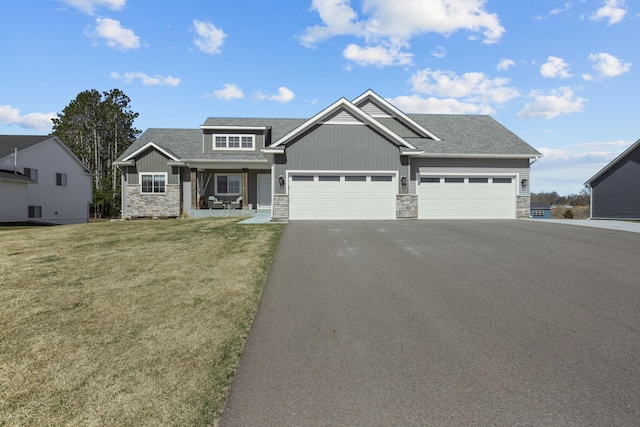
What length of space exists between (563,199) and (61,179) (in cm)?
7902

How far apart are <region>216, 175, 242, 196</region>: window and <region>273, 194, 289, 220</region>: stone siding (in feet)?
22.3

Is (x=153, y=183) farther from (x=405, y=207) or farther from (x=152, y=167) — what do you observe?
(x=405, y=207)

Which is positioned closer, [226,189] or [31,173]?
[226,189]

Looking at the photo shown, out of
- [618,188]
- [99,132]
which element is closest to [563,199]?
[618,188]

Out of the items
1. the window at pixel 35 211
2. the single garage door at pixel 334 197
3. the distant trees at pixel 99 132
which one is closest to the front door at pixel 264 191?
the single garage door at pixel 334 197

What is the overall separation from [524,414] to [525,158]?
19587 millimetres

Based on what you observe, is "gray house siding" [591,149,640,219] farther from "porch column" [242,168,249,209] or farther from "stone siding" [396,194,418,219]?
"porch column" [242,168,249,209]

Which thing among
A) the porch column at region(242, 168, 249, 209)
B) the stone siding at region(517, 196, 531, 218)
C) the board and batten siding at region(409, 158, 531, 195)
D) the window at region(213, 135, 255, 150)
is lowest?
the stone siding at region(517, 196, 531, 218)

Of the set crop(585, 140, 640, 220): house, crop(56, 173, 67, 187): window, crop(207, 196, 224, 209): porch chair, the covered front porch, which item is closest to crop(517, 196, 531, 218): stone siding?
crop(585, 140, 640, 220): house

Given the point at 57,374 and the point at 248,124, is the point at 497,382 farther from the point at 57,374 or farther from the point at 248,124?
the point at 248,124

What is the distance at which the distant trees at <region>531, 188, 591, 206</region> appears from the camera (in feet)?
200

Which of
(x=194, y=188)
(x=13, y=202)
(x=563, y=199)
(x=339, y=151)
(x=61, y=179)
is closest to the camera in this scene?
(x=339, y=151)

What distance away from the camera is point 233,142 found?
78.6 feet

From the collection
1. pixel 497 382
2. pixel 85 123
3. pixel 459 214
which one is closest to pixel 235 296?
pixel 497 382
